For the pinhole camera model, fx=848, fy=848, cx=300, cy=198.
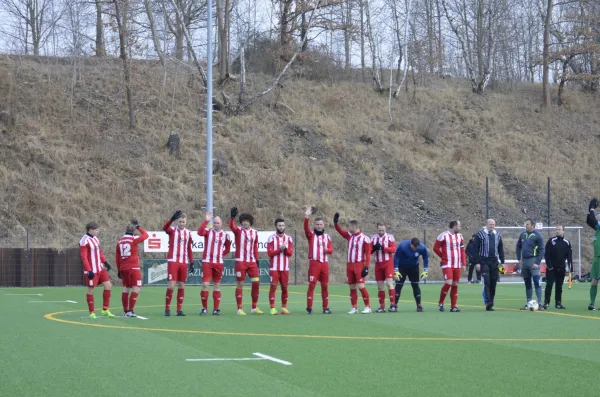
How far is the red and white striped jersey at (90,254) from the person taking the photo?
1758 centimetres

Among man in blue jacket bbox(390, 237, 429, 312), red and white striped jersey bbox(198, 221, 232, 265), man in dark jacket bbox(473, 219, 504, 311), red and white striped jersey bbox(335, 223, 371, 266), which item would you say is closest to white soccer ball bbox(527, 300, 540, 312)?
man in dark jacket bbox(473, 219, 504, 311)

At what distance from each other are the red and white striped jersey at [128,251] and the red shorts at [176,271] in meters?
0.74

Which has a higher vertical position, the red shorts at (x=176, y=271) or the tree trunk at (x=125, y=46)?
the tree trunk at (x=125, y=46)

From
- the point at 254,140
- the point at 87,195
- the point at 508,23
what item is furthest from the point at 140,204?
the point at 508,23

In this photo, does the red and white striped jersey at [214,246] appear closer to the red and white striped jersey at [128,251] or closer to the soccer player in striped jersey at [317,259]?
the red and white striped jersey at [128,251]

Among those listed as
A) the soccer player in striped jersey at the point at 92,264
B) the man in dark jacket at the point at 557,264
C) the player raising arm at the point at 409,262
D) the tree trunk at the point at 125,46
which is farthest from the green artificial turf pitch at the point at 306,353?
the tree trunk at the point at 125,46

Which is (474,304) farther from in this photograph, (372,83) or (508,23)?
(508,23)

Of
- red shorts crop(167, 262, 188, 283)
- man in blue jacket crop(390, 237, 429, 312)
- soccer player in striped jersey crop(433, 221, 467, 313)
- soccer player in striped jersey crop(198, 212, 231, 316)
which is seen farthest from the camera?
man in blue jacket crop(390, 237, 429, 312)

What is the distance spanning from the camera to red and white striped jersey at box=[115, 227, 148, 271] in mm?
17969

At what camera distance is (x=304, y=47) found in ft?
181

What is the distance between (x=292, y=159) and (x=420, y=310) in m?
27.7

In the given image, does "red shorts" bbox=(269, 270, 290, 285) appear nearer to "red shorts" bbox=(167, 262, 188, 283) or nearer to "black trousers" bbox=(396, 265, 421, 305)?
"red shorts" bbox=(167, 262, 188, 283)

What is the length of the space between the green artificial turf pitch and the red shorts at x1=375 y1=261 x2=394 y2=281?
0.93 meters

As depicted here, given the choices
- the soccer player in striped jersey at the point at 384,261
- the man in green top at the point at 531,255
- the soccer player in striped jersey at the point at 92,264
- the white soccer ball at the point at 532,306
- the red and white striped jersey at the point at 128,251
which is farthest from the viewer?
the man in green top at the point at 531,255
